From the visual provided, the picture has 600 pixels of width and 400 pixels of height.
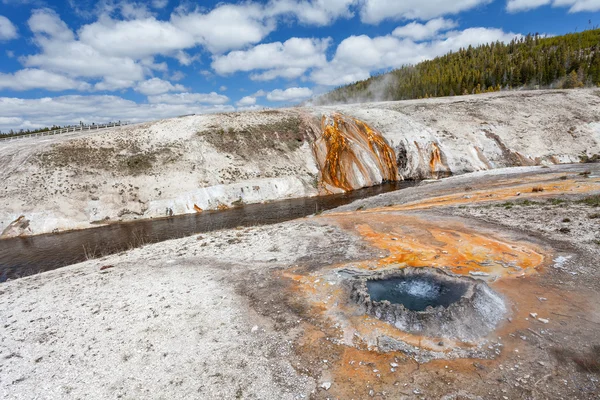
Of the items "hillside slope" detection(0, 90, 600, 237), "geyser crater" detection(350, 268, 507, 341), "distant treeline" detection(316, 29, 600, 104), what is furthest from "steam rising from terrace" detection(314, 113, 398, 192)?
"distant treeline" detection(316, 29, 600, 104)

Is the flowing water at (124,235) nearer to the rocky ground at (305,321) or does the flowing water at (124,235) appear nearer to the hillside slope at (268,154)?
the hillside slope at (268,154)

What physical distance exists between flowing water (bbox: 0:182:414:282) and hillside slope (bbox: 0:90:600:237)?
7.91ft

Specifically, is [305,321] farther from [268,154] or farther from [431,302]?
[268,154]

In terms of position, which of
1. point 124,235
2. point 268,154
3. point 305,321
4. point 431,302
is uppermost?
point 268,154

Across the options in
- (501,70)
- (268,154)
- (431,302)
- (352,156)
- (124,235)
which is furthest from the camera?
(501,70)

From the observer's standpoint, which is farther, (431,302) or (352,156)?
(352,156)

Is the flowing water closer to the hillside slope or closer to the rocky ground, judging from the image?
the hillside slope

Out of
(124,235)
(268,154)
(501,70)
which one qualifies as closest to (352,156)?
(268,154)

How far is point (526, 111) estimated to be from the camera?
52438mm

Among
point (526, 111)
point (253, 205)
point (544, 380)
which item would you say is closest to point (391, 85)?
point (526, 111)

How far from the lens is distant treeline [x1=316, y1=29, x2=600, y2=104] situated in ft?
286

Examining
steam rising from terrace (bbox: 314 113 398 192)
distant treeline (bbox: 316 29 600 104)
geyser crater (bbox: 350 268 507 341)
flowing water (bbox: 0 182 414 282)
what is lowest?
geyser crater (bbox: 350 268 507 341)

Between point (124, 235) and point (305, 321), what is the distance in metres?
23.5

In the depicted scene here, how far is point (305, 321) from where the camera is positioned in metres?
10.7
